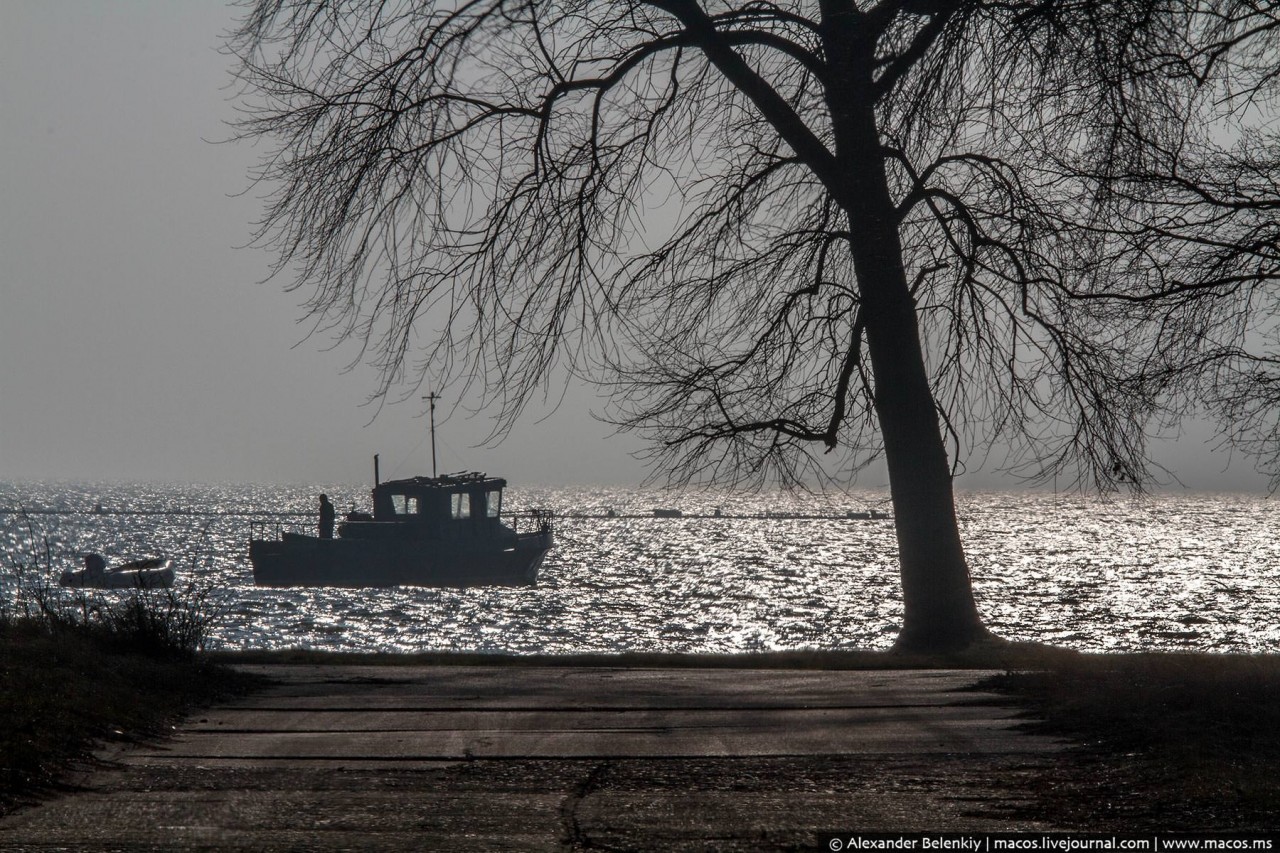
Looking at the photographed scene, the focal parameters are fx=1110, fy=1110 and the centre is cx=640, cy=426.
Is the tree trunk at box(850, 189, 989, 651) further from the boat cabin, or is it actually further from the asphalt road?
the boat cabin

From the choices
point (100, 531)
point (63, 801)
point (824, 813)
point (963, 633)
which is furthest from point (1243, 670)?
point (100, 531)

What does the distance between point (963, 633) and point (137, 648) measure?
6877mm

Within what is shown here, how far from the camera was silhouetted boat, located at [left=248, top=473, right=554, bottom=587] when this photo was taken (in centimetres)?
4169

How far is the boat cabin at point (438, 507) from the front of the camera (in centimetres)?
4141

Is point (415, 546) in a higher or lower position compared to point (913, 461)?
lower

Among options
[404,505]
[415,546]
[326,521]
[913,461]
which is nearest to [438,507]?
[415,546]

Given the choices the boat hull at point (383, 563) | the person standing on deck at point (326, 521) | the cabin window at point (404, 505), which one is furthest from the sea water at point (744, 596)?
the cabin window at point (404, 505)

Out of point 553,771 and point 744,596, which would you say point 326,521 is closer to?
point 744,596

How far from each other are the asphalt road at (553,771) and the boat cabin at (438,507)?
3599cm

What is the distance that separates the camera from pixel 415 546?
41.5 m

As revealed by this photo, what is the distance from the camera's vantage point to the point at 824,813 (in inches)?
138

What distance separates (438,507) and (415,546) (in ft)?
5.55

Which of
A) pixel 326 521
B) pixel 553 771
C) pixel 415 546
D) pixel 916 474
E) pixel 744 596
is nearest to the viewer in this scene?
pixel 553 771

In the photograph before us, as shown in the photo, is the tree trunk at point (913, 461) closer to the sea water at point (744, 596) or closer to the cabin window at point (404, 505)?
the sea water at point (744, 596)
